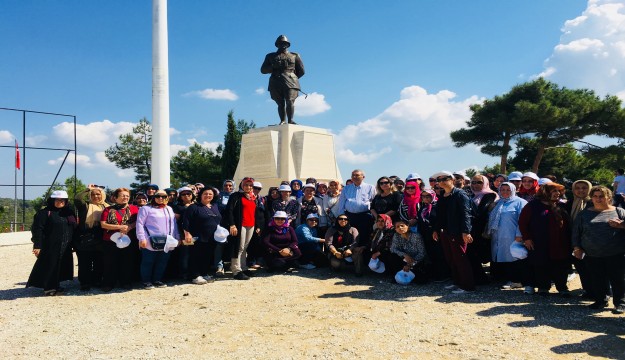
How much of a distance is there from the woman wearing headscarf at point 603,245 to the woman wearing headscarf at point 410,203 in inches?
81.4

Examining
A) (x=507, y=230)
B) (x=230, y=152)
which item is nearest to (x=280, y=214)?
(x=507, y=230)

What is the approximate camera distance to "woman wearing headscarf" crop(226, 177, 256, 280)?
6.46 m

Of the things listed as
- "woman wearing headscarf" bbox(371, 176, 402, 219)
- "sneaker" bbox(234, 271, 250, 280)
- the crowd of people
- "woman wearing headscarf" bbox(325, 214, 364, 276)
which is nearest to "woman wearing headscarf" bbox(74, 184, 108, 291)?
the crowd of people

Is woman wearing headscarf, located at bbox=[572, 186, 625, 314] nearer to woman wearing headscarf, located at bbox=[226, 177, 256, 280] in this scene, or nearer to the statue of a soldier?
woman wearing headscarf, located at bbox=[226, 177, 256, 280]

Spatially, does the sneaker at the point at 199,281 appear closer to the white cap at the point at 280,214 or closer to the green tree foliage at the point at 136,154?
the white cap at the point at 280,214

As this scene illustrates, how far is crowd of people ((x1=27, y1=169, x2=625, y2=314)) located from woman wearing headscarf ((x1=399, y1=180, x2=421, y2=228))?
0.01 m

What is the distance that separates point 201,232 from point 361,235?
2403mm

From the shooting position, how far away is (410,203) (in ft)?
20.4

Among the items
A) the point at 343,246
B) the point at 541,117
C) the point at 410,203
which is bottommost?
the point at 343,246

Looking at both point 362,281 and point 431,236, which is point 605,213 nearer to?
A: point 431,236

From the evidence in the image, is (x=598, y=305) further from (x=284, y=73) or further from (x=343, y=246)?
(x=284, y=73)

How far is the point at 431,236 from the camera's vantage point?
6008mm

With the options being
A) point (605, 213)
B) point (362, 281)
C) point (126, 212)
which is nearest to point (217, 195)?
point (126, 212)

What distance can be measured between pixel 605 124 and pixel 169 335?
777 inches
